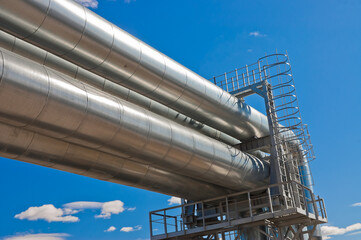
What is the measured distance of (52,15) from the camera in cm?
1447

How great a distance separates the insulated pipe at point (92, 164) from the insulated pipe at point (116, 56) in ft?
10.8

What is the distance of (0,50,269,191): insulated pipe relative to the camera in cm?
1236


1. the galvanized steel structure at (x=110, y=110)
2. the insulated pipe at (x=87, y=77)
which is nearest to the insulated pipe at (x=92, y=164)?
the galvanized steel structure at (x=110, y=110)

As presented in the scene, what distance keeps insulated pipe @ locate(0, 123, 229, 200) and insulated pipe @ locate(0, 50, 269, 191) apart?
1.44 meters

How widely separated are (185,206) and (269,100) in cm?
811

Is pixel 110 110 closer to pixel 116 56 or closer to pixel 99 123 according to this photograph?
pixel 99 123

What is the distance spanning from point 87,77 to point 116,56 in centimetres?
196

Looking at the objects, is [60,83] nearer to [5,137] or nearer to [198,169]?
[5,137]

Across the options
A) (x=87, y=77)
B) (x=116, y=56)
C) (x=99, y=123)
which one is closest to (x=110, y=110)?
(x=99, y=123)

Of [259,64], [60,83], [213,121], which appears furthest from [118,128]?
[259,64]

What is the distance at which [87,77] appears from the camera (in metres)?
17.8

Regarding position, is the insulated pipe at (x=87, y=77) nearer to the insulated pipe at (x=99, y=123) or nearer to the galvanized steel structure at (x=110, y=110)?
the galvanized steel structure at (x=110, y=110)

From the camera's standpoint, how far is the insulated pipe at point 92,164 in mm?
14875

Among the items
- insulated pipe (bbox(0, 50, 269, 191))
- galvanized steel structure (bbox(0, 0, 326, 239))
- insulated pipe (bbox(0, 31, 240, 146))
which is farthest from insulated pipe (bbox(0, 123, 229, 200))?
insulated pipe (bbox(0, 31, 240, 146))
